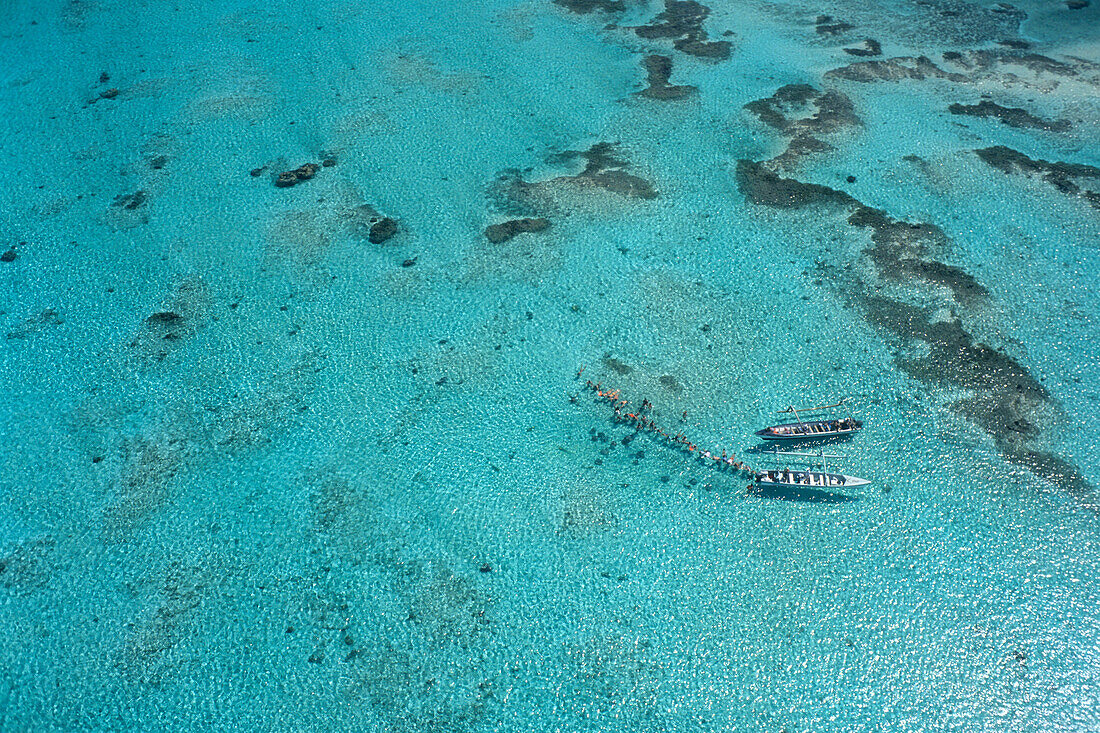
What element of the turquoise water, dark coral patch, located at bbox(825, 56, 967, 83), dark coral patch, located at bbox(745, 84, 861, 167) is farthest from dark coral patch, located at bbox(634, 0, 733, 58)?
dark coral patch, located at bbox(825, 56, 967, 83)

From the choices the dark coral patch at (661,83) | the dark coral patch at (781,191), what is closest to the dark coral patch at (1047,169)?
the dark coral patch at (781,191)

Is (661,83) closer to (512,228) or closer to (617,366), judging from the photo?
(512,228)

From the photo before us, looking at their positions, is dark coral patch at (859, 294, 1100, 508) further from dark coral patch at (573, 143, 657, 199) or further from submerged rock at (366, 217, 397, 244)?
submerged rock at (366, 217, 397, 244)

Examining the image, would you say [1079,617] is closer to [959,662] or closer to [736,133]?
[959,662]

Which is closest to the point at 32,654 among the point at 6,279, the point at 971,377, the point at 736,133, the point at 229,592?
the point at 229,592

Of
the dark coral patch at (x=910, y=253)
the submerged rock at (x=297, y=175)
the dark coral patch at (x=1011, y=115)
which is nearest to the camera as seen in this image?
the dark coral patch at (x=910, y=253)

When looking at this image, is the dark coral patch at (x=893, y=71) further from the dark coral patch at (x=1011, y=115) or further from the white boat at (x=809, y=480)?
the white boat at (x=809, y=480)

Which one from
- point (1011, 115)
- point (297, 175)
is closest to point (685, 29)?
point (1011, 115)
